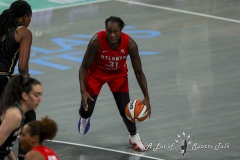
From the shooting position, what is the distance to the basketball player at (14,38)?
34.9ft

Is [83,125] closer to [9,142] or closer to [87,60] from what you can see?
[87,60]

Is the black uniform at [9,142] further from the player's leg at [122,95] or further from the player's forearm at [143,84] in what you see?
the player's leg at [122,95]

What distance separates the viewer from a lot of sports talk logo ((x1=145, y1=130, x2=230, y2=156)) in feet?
39.3

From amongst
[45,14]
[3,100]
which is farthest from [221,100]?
[45,14]

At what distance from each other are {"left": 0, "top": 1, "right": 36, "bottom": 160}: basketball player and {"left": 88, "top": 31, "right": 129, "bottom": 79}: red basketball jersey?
1252 mm

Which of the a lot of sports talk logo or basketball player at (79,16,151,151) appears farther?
the a lot of sports talk logo

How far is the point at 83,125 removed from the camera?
1236 centimetres

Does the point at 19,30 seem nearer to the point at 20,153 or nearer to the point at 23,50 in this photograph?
the point at 23,50

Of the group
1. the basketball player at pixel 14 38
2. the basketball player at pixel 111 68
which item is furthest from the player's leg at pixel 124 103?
the basketball player at pixel 14 38

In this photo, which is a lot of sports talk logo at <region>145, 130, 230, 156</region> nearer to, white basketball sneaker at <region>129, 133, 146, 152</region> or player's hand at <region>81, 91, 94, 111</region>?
white basketball sneaker at <region>129, 133, 146, 152</region>

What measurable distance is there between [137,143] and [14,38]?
2446mm

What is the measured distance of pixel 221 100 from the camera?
14172 millimetres

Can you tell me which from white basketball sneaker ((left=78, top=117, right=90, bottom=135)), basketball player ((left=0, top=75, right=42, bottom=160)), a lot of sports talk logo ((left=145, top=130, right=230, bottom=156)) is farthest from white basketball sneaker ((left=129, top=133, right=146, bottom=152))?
basketball player ((left=0, top=75, right=42, bottom=160))

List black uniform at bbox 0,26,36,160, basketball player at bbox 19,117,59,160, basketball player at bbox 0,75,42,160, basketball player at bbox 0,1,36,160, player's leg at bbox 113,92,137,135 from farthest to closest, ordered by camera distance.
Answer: player's leg at bbox 113,92,137,135
black uniform at bbox 0,26,36,160
basketball player at bbox 0,1,36,160
basketball player at bbox 0,75,42,160
basketball player at bbox 19,117,59,160
